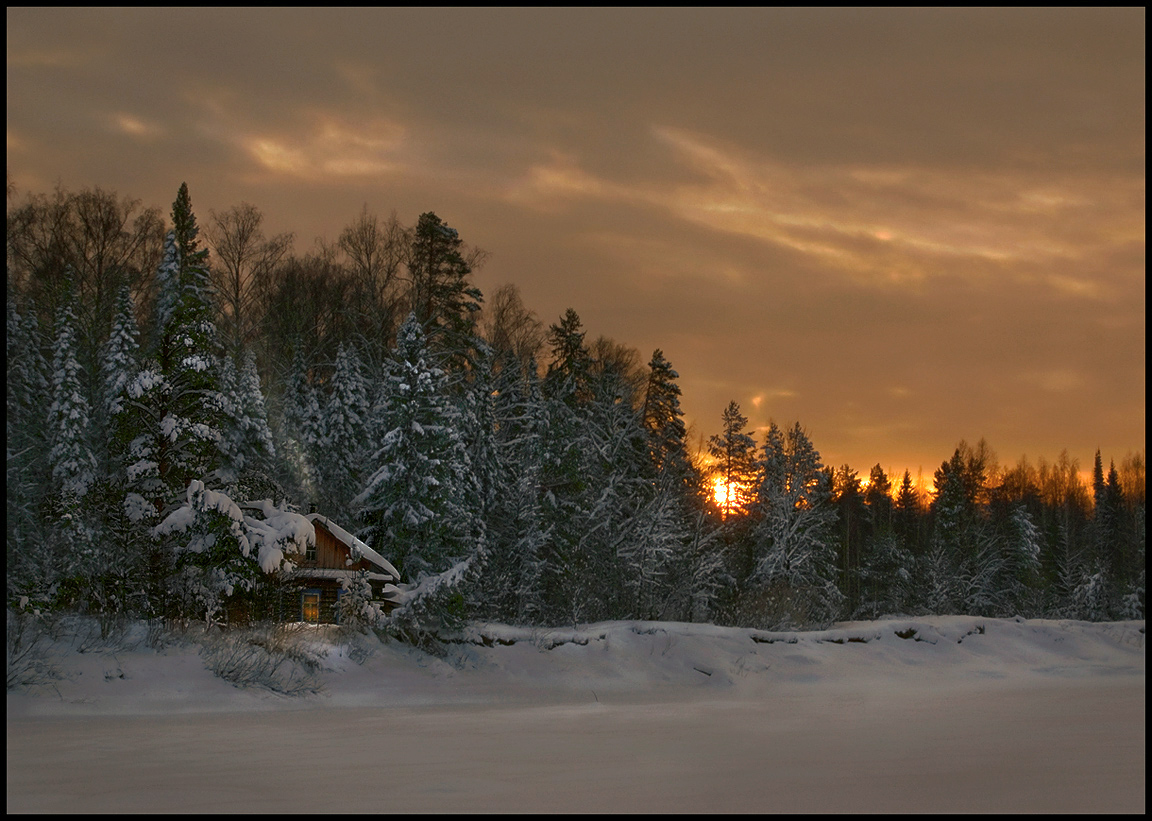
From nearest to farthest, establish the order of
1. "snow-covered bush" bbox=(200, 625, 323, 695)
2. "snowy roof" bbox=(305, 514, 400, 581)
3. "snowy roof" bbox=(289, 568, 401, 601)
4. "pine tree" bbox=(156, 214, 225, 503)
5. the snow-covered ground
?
the snow-covered ground → "snow-covered bush" bbox=(200, 625, 323, 695) → "pine tree" bbox=(156, 214, 225, 503) → "snowy roof" bbox=(289, 568, 401, 601) → "snowy roof" bbox=(305, 514, 400, 581)

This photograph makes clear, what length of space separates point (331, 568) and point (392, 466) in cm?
715

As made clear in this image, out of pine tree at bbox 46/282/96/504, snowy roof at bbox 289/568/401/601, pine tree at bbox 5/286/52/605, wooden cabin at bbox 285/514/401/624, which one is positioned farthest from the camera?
pine tree at bbox 46/282/96/504

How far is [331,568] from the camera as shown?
1624 inches

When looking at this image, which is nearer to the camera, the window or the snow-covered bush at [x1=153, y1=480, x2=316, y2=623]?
the snow-covered bush at [x1=153, y1=480, x2=316, y2=623]

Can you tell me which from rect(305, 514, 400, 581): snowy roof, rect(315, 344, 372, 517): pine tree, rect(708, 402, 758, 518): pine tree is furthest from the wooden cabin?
rect(708, 402, 758, 518): pine tree

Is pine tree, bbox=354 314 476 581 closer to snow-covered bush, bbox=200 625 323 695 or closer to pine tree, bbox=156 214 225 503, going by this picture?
pine tree, bbox=156 214 225 503

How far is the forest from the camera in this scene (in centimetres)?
2791

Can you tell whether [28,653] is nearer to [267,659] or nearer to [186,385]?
[267,659]

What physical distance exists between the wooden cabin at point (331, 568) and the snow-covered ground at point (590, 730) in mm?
7792

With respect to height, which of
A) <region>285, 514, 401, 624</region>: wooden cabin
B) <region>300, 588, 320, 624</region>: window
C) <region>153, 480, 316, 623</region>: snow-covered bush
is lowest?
<region>300, 588, 320, 624</region>: window

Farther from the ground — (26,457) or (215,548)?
(26,457)

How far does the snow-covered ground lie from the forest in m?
2.76

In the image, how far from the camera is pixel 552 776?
42.3ft

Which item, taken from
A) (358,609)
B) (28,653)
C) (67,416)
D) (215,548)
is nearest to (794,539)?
(358,609)
